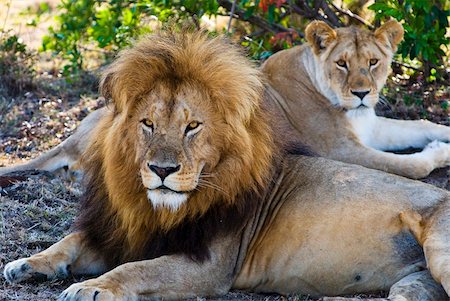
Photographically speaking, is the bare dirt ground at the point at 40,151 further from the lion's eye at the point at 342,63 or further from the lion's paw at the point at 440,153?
the lion's eye at the point at 342,63

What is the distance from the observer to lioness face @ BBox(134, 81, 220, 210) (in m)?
3.86

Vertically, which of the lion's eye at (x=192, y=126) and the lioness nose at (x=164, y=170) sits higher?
the lion's eye at (x=192, y=126)

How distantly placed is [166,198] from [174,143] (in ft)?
0.75

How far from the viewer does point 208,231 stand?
4086 mm

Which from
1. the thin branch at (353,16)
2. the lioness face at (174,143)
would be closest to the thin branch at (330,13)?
the thin branch at (353,16)

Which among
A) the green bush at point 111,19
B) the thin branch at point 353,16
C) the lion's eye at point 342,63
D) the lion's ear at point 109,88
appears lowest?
the green bush at point 111,19

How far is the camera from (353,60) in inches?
239

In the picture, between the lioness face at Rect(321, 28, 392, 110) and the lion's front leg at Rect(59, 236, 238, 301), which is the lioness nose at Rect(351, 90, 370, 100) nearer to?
the lioness face at Rect(321, 28, 392, 110)

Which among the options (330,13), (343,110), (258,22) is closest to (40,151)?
(258,22)

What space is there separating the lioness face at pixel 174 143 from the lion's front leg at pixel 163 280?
26cm

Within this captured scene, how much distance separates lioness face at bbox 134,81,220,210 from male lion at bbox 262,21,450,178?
1898 millimetres

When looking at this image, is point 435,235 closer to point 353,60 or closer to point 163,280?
point 163,280

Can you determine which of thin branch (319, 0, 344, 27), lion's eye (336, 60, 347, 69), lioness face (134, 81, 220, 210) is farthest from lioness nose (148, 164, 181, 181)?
thin branch (319, 0, 344, 27)

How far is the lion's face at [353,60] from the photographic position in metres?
6.00
